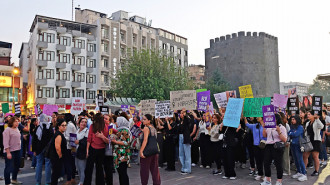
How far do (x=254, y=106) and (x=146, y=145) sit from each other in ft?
10.9

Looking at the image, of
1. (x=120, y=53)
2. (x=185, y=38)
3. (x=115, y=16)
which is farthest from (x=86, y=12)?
(x=185, y=38)

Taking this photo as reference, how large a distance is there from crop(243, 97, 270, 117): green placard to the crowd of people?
204 mm

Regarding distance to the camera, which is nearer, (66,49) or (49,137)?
(49,137)

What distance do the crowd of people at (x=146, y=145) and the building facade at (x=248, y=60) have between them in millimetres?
57010

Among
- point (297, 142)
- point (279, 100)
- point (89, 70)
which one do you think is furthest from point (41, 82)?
point (297, 142)

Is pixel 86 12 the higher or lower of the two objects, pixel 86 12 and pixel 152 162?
the higher

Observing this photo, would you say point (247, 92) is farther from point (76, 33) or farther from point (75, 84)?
point (76, 33)

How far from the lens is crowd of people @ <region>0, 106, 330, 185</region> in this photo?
693 centimetres

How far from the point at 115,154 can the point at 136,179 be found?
2.22m

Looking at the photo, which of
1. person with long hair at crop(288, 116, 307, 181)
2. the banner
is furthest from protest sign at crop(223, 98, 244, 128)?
the banner

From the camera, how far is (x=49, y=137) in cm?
806

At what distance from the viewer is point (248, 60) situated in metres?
66.9

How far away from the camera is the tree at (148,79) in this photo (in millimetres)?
32969

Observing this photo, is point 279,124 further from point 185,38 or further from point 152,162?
point 185,38
